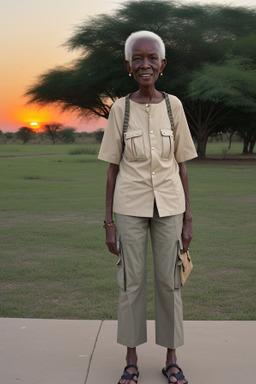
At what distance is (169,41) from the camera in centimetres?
3312

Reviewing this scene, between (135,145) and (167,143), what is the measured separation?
0.57ft

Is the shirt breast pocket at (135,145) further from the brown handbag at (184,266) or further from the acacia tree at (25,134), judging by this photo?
the acacia tree at (25,134)

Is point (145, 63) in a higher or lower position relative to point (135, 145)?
higher

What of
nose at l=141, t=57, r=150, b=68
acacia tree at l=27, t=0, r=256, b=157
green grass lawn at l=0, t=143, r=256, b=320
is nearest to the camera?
nose at l=141, t=57, r=150, b=68

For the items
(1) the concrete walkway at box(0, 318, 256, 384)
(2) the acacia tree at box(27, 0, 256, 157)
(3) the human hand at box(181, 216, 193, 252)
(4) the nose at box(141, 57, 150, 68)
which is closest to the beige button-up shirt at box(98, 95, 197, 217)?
(3) the human hand at box(181, 216, 193, 252)

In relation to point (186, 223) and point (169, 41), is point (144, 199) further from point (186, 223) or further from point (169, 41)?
point (169, 41)

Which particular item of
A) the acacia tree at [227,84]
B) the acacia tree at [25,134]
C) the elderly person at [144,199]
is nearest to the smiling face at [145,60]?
the elderly person at [144,199]

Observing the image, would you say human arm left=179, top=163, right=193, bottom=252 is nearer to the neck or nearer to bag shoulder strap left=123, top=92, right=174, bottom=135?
bag shoulder strap left=123, top=92, right=174, bottom=135

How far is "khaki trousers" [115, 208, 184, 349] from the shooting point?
2.86 m

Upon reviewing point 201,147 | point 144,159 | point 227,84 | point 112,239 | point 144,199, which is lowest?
point 112,239

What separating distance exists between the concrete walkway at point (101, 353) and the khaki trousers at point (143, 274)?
0.26 metres

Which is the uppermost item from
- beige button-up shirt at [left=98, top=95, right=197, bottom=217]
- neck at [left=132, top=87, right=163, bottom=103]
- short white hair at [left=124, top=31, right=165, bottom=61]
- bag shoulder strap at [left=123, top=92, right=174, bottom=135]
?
short white hair at [left=124, top=31, right=165, bottom=61]

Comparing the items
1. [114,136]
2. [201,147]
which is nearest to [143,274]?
[114,136]

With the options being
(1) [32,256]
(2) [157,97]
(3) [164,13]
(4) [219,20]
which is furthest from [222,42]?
(2) [157,97]
